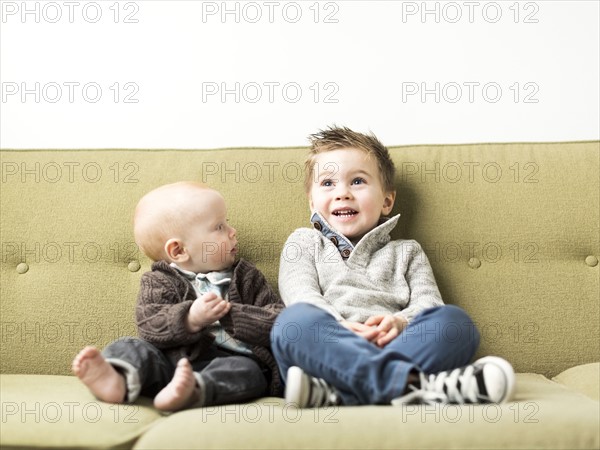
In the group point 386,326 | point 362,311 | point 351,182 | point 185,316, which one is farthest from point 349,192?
point 185,316

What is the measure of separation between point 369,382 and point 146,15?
4.77 ft

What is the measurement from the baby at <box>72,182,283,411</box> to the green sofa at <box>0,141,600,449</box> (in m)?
0.15

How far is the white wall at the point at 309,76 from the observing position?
2.31 m

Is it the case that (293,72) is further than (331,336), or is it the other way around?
(293,72)

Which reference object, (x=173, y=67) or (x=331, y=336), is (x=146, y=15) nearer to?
(x=173, y=67)

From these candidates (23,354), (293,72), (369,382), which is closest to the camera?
(369,382)

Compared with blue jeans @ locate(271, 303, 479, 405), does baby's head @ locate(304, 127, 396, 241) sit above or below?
above

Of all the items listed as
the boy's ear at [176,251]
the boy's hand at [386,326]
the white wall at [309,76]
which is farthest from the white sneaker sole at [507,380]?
the white wall at [309,76]

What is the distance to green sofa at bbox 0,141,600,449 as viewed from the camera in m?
1.85

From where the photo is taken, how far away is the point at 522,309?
1.87m

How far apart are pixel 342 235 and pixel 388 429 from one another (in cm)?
71

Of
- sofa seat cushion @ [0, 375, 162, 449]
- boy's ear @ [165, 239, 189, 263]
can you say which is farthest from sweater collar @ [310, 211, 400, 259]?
sofa seat cushion @ [0, 375, 162, 449]

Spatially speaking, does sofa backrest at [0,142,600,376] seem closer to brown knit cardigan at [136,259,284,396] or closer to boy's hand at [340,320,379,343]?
brown knit cardigan at [136,259,284,396]

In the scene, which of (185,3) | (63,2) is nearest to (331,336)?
(185,3)
